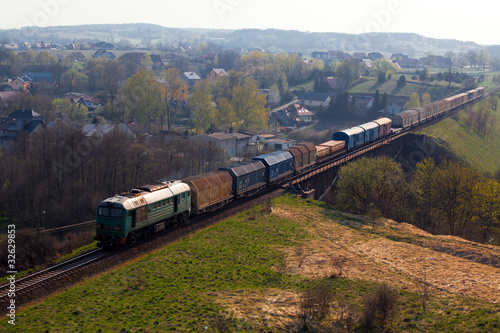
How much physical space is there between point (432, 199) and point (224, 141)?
42399mm

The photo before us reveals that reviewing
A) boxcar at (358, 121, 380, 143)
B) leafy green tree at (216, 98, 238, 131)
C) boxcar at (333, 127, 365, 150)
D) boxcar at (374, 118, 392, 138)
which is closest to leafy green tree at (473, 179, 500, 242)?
boxcar at (333, 127, 365, 150)

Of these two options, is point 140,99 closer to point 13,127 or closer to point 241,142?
point 13,127

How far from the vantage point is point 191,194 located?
113 ft

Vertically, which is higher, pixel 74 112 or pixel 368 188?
pixel 368 188

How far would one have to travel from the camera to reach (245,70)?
625ft

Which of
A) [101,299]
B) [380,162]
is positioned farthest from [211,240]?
[380,162]

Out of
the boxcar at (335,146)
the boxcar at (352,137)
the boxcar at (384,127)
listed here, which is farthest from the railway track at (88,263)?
the boxcar at (384,127)

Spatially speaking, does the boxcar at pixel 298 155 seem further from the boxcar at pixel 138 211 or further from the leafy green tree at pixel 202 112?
the leafy green tree at pixel 202 112

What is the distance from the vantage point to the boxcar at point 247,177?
4028 centimetres

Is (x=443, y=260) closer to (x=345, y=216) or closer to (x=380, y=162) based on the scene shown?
(x=345, y=216)

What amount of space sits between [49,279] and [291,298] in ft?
41.3

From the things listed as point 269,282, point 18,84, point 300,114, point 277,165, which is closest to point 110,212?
point 269,282

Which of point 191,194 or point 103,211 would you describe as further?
point 191,194

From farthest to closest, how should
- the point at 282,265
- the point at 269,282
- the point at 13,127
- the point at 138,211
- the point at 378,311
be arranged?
the point at 13,127 → the point at 138,211 → the point at 282,265 → the point at 269,282 → the point at 378,311
